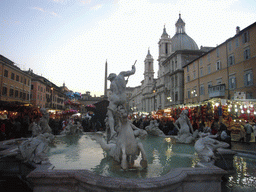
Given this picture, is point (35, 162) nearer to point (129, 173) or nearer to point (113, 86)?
point (129, 173)

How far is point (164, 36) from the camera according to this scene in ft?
232

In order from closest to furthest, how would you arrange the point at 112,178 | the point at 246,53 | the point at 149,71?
the point at 112,178 → the point at 246,53 → the point at 149,71

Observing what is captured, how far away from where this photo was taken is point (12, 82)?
110 feet

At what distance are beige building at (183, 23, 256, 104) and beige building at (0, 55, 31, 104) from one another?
93.1 ft

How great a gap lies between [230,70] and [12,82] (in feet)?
116

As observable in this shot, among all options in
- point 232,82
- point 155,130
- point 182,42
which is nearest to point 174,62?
point 182,42

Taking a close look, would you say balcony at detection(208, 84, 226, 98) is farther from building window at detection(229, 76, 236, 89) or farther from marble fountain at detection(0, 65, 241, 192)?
marble fountain at detection(0, 65, 241, 192)

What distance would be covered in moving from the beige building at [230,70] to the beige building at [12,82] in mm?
28363

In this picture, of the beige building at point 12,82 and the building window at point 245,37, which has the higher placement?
the building window at point 245,37

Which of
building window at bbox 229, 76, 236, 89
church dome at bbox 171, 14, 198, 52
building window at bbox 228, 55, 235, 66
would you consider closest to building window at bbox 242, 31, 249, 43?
building window at bbox 228, 55, 235, 66

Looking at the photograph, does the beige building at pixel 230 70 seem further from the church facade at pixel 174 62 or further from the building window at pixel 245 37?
the church facade at pixel 174 62

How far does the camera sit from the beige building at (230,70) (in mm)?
24641

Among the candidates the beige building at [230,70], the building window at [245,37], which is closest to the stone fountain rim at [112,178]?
the beige building at [230,70]

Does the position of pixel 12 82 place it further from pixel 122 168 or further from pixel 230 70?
pixel 122 168
